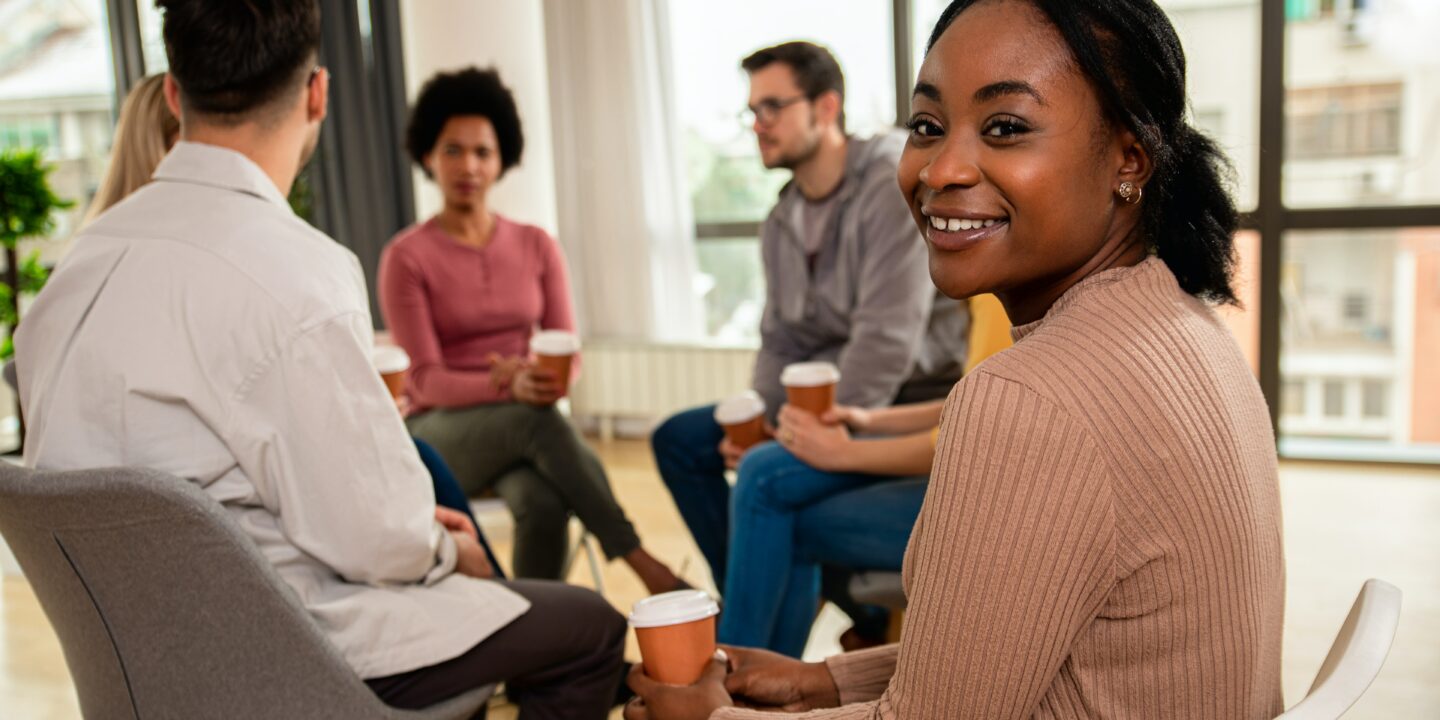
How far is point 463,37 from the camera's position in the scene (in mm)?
4934

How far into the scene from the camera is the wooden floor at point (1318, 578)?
9.04 ft

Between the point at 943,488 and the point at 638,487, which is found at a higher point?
the point at 943,488

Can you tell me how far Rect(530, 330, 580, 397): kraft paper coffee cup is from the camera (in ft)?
8.57

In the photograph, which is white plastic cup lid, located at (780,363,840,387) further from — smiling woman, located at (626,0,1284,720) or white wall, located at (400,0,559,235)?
white wall, located at (400,0,559,235)

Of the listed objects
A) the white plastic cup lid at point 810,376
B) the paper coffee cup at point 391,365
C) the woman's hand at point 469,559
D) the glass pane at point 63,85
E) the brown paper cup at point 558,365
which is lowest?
the woman's hand at point 469,559

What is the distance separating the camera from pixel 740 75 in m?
5.19

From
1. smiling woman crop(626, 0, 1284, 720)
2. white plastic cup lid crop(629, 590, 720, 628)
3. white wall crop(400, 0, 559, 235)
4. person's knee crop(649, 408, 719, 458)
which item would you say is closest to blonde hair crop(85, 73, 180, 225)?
person's knee crop(649, 408, 719, 458)

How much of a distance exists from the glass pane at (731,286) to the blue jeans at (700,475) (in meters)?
2.60

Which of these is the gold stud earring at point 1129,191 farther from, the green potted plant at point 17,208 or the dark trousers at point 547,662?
the green potted plant at point 17,208

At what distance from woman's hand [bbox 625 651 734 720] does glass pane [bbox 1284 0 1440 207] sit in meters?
3.99

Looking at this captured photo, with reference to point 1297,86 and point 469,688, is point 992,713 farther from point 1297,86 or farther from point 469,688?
point 1297,86

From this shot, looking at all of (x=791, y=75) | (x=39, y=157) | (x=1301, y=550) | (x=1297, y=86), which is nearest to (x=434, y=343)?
(x=791, y=75)

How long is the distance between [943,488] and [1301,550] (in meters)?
3.19

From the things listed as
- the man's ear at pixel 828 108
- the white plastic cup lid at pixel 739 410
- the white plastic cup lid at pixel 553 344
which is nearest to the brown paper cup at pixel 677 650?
the white plastic cup lid at pixel 739 410
